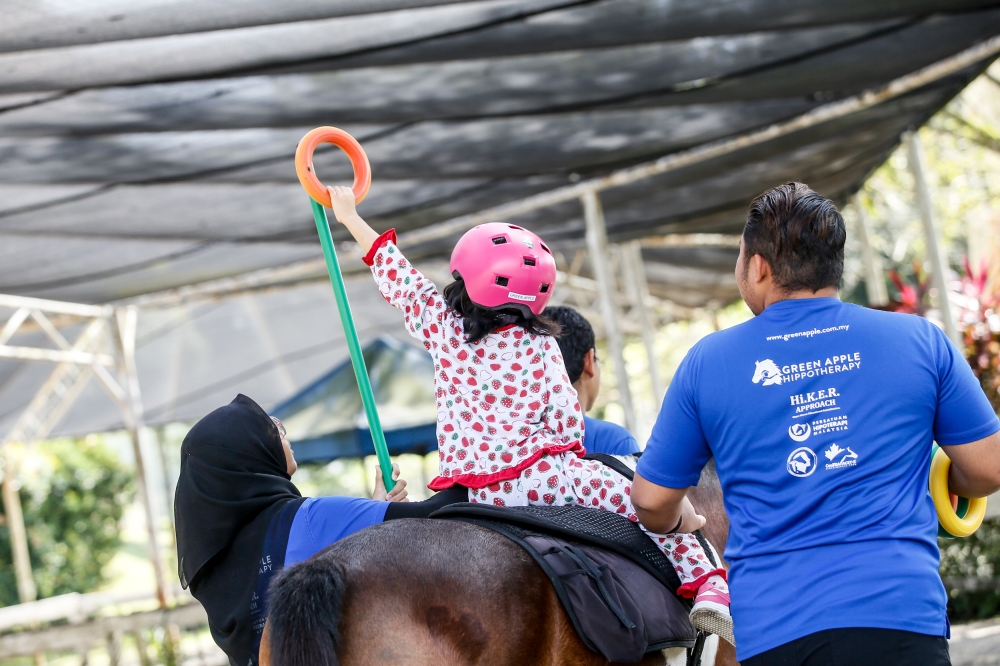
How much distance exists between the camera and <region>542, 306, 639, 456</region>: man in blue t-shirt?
3.10 metres

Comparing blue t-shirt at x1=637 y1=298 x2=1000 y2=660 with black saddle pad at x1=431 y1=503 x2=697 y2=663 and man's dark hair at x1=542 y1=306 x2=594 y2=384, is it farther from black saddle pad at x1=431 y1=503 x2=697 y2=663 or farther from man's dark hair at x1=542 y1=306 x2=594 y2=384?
man's dark hair at x1=542 y1=306 x2=594 y2=384

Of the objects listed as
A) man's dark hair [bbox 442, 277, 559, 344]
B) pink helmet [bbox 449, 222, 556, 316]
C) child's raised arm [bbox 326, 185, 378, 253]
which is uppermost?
child's raised arm [bbox 326, 185, 378, 253]

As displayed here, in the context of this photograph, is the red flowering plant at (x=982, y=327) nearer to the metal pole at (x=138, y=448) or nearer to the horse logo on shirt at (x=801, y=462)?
the horse logo on shirt at (x=801, y=462)

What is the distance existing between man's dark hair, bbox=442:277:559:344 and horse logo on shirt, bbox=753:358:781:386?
751 mm

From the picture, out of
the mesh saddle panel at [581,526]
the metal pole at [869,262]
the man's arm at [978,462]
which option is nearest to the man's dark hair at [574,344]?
the mesh saddle panel at [581,526]

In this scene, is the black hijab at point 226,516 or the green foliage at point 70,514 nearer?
the black hijab at point 226,516

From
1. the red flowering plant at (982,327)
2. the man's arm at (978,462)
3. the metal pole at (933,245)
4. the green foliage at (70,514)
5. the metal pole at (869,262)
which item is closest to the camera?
the man's arm at (978,462)

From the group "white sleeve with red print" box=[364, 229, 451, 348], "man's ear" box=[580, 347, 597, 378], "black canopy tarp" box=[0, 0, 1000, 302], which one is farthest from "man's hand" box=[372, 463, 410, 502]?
"black canopy tarp" box=[0, 0, 1000, 302]

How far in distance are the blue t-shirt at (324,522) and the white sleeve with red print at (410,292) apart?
47 cm

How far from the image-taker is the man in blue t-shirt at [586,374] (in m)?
3.10

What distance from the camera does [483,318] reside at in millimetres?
2447

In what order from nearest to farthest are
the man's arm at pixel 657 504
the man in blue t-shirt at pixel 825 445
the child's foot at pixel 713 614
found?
the man in blue t-shirt at pixel 825 445 → the man's arm at pixel 657 504 → the child's foot at pixel 713 614

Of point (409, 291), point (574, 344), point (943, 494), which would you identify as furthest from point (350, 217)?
point (943, 494)

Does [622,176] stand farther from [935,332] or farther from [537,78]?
[935,332]
